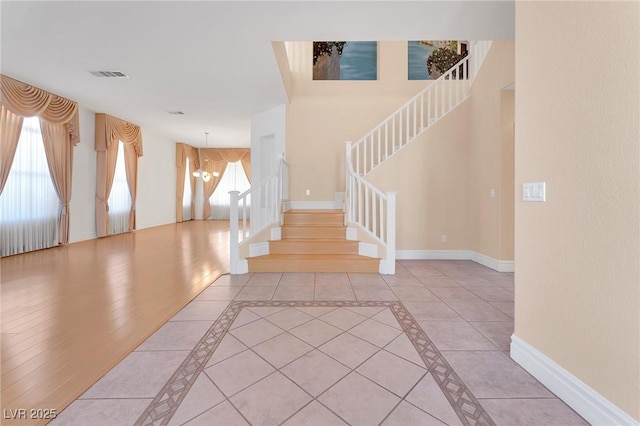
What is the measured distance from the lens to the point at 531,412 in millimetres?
1313

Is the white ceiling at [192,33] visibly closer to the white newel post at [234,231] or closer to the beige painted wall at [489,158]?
the beige painted wall at [489,158]

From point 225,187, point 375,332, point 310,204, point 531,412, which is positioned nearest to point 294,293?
point 375,332

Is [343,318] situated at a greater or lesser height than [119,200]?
lesser

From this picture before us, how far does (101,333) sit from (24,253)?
447cm

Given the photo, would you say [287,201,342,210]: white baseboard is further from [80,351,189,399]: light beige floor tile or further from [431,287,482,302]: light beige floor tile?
[80,351,189,399]: light beige floor tile

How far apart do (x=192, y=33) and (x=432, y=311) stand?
4.08 metres

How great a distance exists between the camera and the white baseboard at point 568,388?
117cm

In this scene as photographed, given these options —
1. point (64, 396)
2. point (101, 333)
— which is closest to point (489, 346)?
point (64, 396)

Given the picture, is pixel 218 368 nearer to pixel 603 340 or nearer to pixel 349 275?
pixel 603 340

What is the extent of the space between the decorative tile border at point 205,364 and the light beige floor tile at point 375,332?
13cm

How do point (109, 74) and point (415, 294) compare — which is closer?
point (415, 294)

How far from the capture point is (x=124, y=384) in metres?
1.52

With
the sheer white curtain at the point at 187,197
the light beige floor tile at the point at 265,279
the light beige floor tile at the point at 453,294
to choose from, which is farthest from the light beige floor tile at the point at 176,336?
the sheer white curtain at the point at 187,197

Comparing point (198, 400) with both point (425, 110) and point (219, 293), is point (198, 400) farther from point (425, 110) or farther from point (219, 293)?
point (425, 110)
